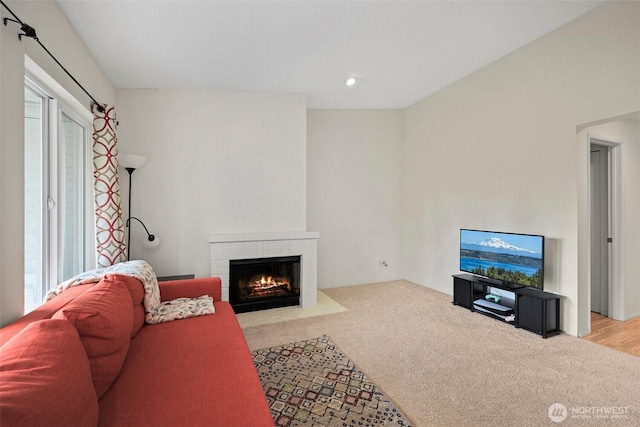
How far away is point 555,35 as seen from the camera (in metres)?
3.02

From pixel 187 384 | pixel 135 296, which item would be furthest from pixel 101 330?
pixel 135 296

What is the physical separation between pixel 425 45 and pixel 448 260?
2733 mm

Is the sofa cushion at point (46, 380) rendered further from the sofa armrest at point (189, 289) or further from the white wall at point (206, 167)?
the white wall at point (206, 167)

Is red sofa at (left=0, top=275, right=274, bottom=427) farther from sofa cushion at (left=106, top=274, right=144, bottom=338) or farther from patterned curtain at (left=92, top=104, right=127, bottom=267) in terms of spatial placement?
patterned curtain at (left=92, top=104, right=127, bottom=267)

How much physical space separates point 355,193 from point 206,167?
2.28 metres

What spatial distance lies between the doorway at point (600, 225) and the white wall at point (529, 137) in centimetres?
86

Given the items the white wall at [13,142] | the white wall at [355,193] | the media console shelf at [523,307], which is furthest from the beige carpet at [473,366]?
the white wall at [13,142]

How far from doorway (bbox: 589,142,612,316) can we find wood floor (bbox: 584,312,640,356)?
0.75 ft

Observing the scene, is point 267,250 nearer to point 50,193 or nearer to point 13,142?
point 50,193

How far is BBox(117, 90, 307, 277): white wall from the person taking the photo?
359 cm

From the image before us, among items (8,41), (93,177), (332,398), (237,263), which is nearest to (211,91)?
(93,177)

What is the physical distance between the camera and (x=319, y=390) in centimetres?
210

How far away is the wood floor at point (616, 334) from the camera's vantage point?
279cm

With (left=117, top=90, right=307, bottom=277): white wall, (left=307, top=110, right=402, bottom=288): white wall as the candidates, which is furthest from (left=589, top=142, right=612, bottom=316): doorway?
(left=117, top=90, right=307, bottom=277): white wall
